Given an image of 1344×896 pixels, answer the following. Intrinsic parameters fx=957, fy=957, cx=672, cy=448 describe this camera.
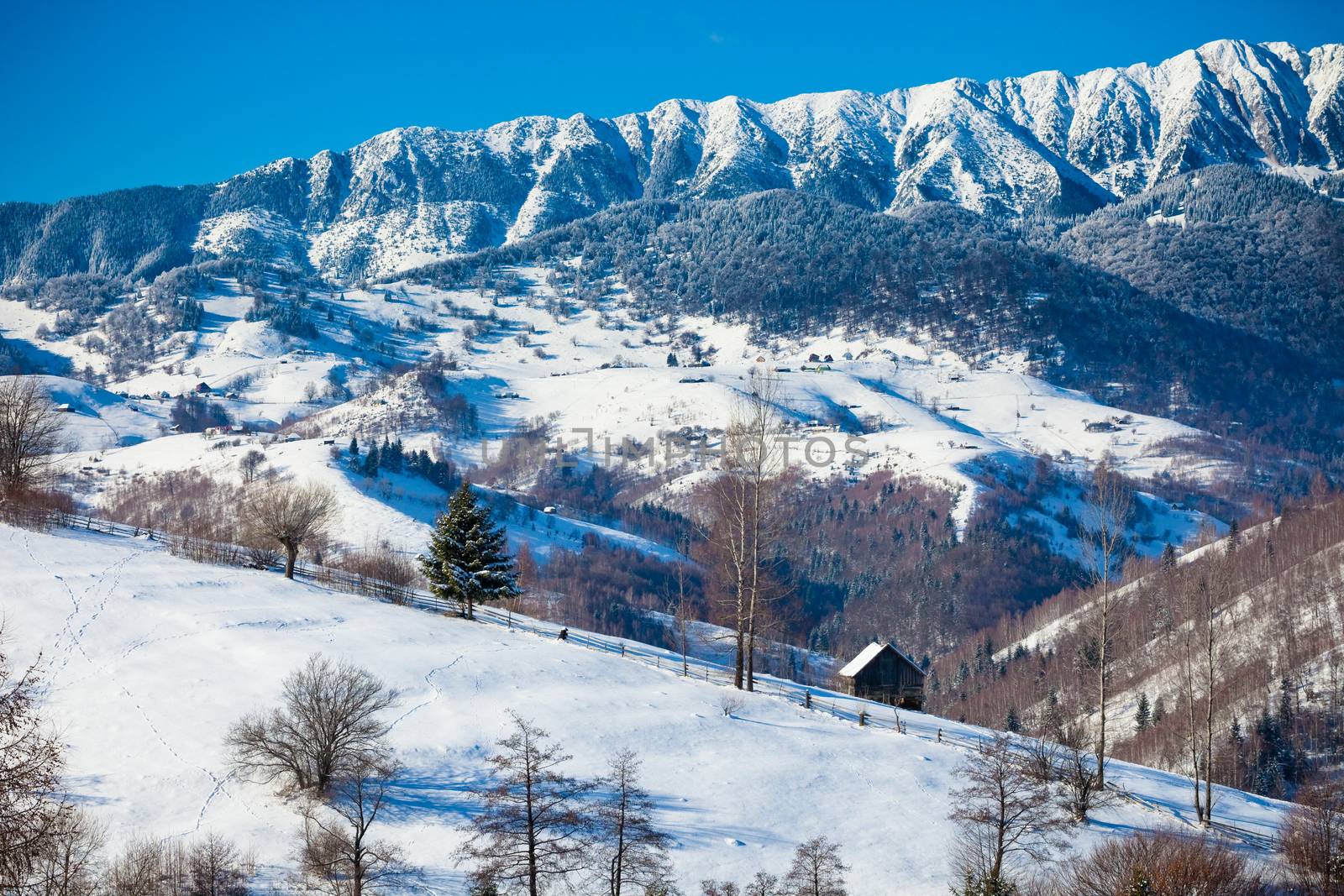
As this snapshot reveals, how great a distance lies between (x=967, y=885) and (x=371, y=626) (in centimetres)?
3085

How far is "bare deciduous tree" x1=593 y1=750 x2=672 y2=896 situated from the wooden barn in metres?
32.5

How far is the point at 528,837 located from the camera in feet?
83.4

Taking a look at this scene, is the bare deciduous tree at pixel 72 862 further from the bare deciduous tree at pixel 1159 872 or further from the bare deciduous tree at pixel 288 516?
the bare deciduous tree at pixel 288 516

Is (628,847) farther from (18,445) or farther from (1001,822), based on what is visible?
(18,445)

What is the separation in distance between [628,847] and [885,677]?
1499 inches

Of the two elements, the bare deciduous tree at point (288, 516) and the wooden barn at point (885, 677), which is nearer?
the wooden barn at point (885, 677)

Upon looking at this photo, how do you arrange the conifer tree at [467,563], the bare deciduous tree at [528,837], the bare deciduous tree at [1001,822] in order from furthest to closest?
the conifer tree at [467,563] < the bare deciduous tree at [1001,822] < the bare deciduous tree at [528,837]

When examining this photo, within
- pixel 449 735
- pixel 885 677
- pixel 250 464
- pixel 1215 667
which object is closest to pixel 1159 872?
pixel 449 735

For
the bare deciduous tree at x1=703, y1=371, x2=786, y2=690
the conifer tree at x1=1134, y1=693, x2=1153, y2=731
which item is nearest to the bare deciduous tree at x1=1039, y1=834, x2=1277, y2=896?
the bare deciduous tree at x1=703, y1=371, x2=786, y2=690

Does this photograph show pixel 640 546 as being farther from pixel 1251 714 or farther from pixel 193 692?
pixel 193 692

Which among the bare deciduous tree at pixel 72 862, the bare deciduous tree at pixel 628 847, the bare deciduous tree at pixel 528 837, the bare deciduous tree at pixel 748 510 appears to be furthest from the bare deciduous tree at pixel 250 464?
the bare deciduous tree at pixel 628 847

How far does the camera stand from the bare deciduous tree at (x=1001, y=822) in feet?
88.3

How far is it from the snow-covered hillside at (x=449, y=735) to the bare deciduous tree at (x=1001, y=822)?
2.41 feet

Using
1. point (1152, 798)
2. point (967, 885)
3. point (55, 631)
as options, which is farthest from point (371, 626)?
point (1152, 798)
